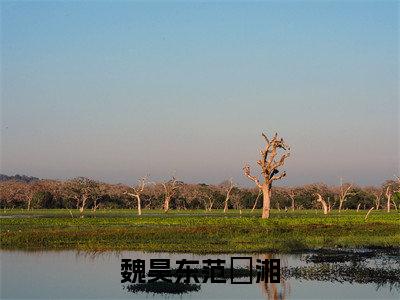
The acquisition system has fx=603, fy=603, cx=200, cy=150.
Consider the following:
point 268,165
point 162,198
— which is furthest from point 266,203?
point 162,198

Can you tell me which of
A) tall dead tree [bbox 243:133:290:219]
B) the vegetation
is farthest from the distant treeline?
tall dead tree [bbox 243:133:290:219]

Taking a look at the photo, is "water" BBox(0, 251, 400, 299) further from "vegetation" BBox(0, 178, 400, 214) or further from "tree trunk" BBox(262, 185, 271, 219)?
"vegetation" BBox(0, 178, 400, 214)

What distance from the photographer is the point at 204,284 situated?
2298 cm

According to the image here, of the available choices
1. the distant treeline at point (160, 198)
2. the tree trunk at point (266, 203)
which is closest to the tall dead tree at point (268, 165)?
the tree trunk at point (266, 203)

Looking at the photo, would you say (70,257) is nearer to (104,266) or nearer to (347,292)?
(104,266)

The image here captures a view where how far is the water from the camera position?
21281mm

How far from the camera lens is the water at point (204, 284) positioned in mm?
21281

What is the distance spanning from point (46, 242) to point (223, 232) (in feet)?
43.3

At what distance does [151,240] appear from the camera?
130 feet

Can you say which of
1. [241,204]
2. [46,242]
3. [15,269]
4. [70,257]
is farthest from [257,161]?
[241,204]

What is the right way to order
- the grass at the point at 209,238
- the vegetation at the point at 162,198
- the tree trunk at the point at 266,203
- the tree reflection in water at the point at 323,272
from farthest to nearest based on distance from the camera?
1. the vegetation at the point at 162,198
2. the tree trunk at the point at 266,203
3. the grass at the point at 209,238
4. the tree reflection in water at the point at 323,272

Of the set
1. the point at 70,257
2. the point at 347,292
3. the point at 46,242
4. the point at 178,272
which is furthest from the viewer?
the point at 46,242

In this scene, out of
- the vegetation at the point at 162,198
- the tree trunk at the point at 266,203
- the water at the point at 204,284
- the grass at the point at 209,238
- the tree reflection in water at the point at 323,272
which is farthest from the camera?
the vegetation at the point at 162,198

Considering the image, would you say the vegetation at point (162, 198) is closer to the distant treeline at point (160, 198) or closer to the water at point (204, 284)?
the distant treeline at point (160, 198)
